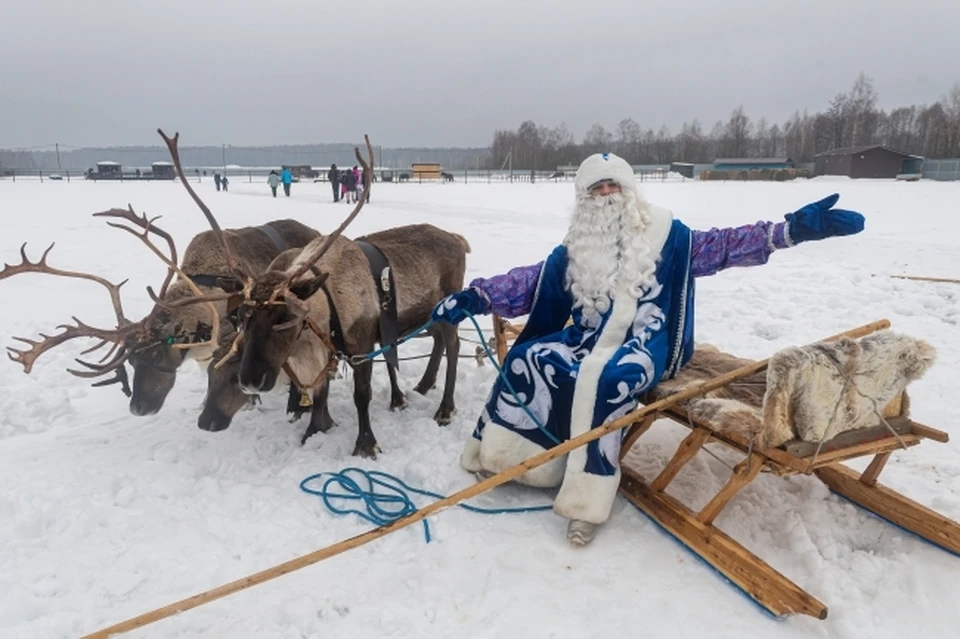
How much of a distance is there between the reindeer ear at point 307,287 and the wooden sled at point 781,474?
202cm

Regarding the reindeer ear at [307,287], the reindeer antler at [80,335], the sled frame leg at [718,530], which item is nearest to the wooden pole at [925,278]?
A: the sled frame leg at [718,530]

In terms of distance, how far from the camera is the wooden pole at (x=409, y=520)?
7.92 ft

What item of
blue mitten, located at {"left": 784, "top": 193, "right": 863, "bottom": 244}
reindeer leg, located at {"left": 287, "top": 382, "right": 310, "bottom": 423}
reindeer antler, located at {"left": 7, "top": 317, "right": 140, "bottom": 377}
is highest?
blue mitten, located at {"left": 784, "top": 193, "right": 863, "bottom": 244}

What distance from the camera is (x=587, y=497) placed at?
327 centimetres

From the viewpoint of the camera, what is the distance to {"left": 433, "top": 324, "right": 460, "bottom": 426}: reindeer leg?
4902 millimetres

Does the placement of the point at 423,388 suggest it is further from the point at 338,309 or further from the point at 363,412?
the point at 338,309

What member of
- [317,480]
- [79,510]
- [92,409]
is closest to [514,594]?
[317,480]

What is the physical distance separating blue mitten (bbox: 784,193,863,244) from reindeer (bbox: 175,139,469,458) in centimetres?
244

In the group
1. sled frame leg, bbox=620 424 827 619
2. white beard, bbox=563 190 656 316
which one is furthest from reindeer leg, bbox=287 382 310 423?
sled frame leg, bbox=620 424 827 619

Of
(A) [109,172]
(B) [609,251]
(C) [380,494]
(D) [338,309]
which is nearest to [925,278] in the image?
(B) [609,251]

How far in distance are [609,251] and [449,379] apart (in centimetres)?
191

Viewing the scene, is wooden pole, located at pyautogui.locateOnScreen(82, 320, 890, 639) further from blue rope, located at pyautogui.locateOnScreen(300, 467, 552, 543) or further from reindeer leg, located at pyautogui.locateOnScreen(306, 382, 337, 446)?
reindeer leg, located at pyautogui.locateOnScreen(306, 382, 337, 446)

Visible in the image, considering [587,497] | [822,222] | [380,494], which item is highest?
[822,222]

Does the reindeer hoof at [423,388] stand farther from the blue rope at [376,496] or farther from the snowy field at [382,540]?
the blue rope at [376,496]
